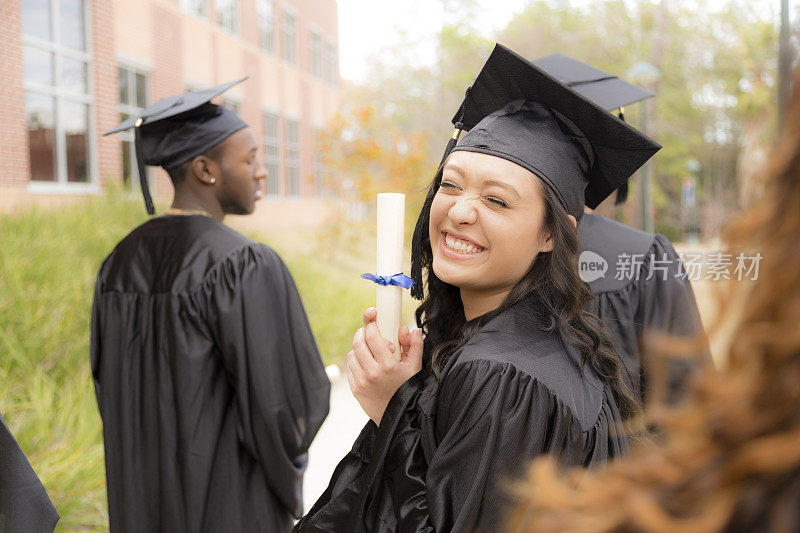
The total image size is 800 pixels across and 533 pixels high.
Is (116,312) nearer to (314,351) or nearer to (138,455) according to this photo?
(138,455)

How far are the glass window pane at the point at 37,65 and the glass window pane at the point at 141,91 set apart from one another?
6.95ft

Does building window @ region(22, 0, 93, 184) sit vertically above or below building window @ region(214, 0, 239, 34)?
below

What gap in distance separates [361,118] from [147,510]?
977 cm

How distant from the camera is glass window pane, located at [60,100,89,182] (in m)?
8.03

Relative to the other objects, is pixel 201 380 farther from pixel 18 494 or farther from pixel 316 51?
pixel 316 51

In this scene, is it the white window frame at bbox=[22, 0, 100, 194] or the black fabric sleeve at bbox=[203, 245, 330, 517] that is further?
the white window frame at bbox=[22, 0, 100, 194]

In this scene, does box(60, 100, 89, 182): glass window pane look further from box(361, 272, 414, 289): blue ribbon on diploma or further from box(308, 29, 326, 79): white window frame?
box(308, 29, 326, 79): white window frame

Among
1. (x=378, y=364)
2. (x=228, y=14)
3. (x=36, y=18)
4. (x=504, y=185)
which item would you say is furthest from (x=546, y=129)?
(x=228, y=14)

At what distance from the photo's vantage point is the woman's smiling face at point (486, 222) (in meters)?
1.49

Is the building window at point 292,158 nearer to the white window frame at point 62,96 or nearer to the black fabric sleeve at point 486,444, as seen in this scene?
the white window frame at point 62,96

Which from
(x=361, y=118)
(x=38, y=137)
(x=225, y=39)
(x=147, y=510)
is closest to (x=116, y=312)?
(x=147, y=510)

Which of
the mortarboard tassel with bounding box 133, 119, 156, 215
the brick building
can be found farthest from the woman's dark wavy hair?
the brick building

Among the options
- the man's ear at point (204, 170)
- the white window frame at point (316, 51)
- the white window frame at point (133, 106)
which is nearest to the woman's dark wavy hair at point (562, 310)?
the man's ear at point (204, 170)

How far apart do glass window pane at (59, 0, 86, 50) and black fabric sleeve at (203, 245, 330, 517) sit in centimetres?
664
